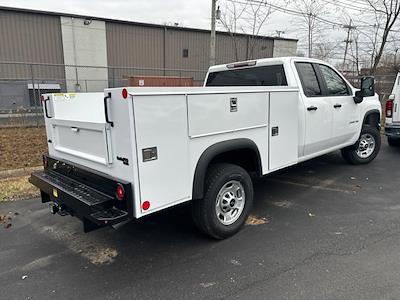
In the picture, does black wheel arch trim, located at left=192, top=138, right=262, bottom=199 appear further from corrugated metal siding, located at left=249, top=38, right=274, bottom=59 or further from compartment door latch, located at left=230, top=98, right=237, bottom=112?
corrugated metal siding, located at left=249, top=38, right=274, bottom=59

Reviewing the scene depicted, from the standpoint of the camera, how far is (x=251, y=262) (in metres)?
3.33

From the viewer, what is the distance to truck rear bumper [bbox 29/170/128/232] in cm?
289

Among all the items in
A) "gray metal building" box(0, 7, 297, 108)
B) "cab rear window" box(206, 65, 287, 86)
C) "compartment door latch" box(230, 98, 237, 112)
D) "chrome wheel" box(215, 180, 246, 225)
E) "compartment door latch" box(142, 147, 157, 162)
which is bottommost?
"chrome wheel" box(215, 180, 246, 225)

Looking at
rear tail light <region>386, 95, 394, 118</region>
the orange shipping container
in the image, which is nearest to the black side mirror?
rear tail light <region>386, 95, 394, 118</region>

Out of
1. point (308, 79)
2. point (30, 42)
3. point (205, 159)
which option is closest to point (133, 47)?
point (30, 42)

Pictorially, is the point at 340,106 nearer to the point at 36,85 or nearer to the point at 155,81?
the point at 155,81

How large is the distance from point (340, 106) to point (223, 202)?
10.4 ft

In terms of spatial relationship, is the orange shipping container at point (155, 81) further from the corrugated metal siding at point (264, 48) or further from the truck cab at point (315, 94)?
the truck cab at point (315, 94)

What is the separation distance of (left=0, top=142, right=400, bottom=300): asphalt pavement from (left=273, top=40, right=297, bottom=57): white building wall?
92.2ft

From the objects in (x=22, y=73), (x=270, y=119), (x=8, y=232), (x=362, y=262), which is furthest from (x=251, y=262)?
(x=22, y=73)

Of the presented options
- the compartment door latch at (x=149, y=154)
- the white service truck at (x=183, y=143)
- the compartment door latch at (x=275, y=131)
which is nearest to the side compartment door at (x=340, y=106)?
the white service truck at (x=183, y=143)

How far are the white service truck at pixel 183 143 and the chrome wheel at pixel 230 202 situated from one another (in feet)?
0.04

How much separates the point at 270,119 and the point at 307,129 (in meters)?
1.10

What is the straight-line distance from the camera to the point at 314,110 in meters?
5.02
